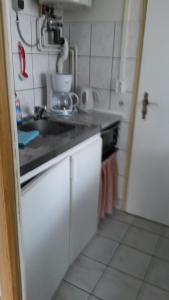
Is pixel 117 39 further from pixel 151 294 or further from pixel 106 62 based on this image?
pixel 151 294

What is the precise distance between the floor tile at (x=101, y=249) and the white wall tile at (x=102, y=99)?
3.53 ft

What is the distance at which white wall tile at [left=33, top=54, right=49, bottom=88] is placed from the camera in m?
1.93

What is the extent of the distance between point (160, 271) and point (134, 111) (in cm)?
119

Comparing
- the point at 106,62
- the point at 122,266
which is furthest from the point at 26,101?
the point at 122,266

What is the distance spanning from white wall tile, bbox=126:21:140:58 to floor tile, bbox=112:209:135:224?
4.47 feet

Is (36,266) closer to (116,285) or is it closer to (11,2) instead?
(116,285)

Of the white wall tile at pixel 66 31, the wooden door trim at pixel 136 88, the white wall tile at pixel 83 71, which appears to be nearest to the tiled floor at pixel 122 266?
the wooden door trim at pixel 136 88

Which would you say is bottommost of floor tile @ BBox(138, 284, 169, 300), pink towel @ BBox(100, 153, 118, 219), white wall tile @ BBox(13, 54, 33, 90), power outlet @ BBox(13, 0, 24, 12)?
floor tile @ BBox(138, 284, 169, 300)

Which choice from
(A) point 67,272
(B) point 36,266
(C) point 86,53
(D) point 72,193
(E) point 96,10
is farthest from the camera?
(C) point 86,53

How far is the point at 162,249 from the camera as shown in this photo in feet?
6.33

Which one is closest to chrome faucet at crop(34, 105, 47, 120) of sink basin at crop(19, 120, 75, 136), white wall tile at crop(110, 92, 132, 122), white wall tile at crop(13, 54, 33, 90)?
sink basin at crop(19, 120, 75, 136)

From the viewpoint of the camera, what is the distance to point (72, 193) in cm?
151

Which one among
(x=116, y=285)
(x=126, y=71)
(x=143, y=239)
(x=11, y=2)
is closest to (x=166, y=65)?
(x=126, y=71)

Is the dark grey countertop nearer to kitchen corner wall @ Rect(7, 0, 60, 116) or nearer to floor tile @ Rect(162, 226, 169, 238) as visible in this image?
kitchen corner wall @ Rect(7, 0, 60, 116)
